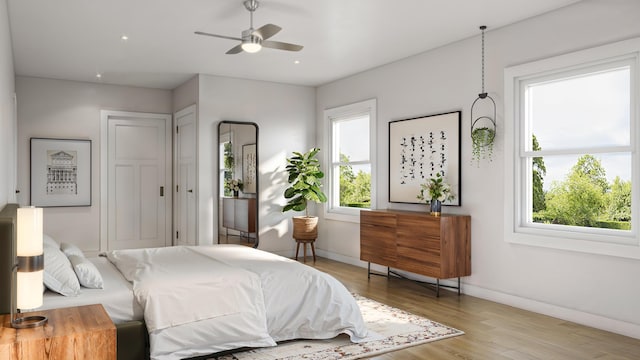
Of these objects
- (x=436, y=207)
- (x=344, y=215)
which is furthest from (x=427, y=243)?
(x=344, y=215)

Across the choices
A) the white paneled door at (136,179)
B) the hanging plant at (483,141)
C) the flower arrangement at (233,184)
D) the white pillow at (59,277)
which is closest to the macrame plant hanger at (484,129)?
the hanging plant at (483,141)

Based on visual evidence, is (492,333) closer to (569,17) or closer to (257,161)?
(569,17)

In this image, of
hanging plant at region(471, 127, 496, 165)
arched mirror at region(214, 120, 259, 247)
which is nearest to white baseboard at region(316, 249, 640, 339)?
hanging plant at region(471, 127, 496, 165)

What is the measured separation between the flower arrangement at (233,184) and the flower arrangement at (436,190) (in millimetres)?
2758

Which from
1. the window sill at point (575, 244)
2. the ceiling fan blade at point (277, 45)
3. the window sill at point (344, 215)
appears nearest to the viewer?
the window sill at point (575, 244)

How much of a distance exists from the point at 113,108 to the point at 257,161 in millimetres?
2373

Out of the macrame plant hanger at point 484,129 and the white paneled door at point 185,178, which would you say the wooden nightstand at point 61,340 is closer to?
the macrame plant hanger at point 484,129

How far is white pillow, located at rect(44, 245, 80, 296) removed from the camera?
296 centimetres

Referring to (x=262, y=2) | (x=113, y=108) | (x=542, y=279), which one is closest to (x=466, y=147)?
(x=542, y=279)

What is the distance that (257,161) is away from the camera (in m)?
7.22

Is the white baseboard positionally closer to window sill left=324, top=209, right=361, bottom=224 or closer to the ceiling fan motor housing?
window sill left=324, top=209, right=361, bottom=224

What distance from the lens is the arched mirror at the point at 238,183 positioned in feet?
22.9

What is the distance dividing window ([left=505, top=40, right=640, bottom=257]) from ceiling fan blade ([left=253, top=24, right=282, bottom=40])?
7.39 feet

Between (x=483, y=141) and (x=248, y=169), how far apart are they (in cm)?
350
